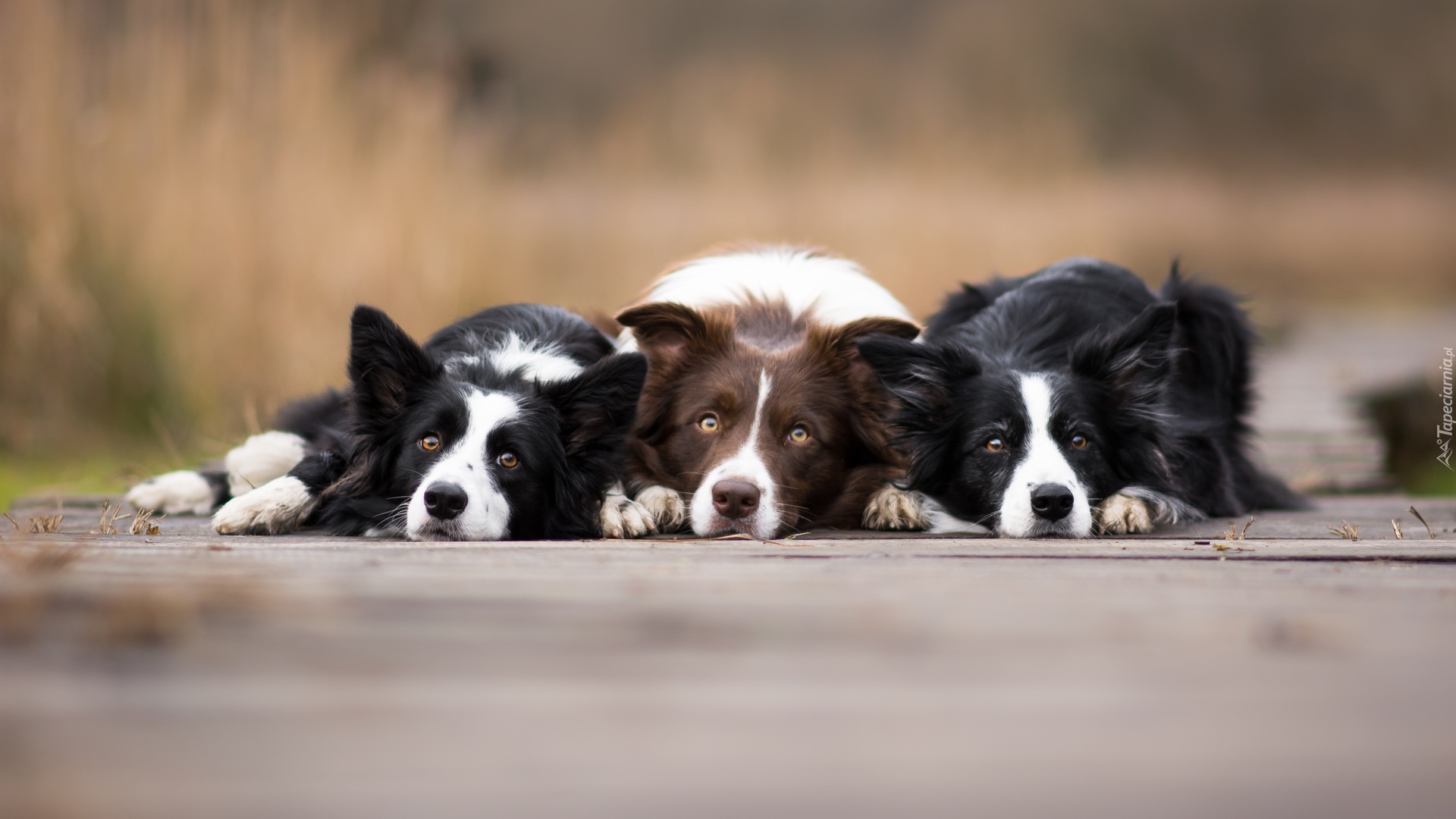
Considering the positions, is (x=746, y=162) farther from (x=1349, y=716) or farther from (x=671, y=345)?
(x=1349, y=716)

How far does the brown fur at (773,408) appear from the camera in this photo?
378 centimetres

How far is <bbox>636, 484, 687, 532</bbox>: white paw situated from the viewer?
3.73 m

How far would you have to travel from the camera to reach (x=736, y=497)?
3.38 meters

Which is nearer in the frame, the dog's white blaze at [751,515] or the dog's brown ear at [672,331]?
the dog's white blaze at [751,515]

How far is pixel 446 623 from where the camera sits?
1395 millimetres

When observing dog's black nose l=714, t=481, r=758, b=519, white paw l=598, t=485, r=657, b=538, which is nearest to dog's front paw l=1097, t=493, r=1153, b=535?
dog's black nose l=714, t=481, r=758, b=519

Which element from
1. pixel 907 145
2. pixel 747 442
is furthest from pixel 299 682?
pixel 907 145

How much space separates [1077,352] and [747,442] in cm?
103

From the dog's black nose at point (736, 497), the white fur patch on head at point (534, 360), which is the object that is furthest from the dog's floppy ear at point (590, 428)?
the dog's black nose at point (736, 497)

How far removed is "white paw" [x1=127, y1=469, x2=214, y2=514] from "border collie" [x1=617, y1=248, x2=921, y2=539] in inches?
55.3

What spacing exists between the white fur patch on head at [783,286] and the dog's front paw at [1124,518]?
1.17 meters

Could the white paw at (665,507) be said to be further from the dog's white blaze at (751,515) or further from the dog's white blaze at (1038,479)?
the dog's white blaze at (1038,479)

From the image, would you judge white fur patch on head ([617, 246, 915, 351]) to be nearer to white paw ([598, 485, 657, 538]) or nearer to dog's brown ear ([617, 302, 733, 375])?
dog's brown ear ([617, 302, 733, 375])

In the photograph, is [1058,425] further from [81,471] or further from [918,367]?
[81,471]
